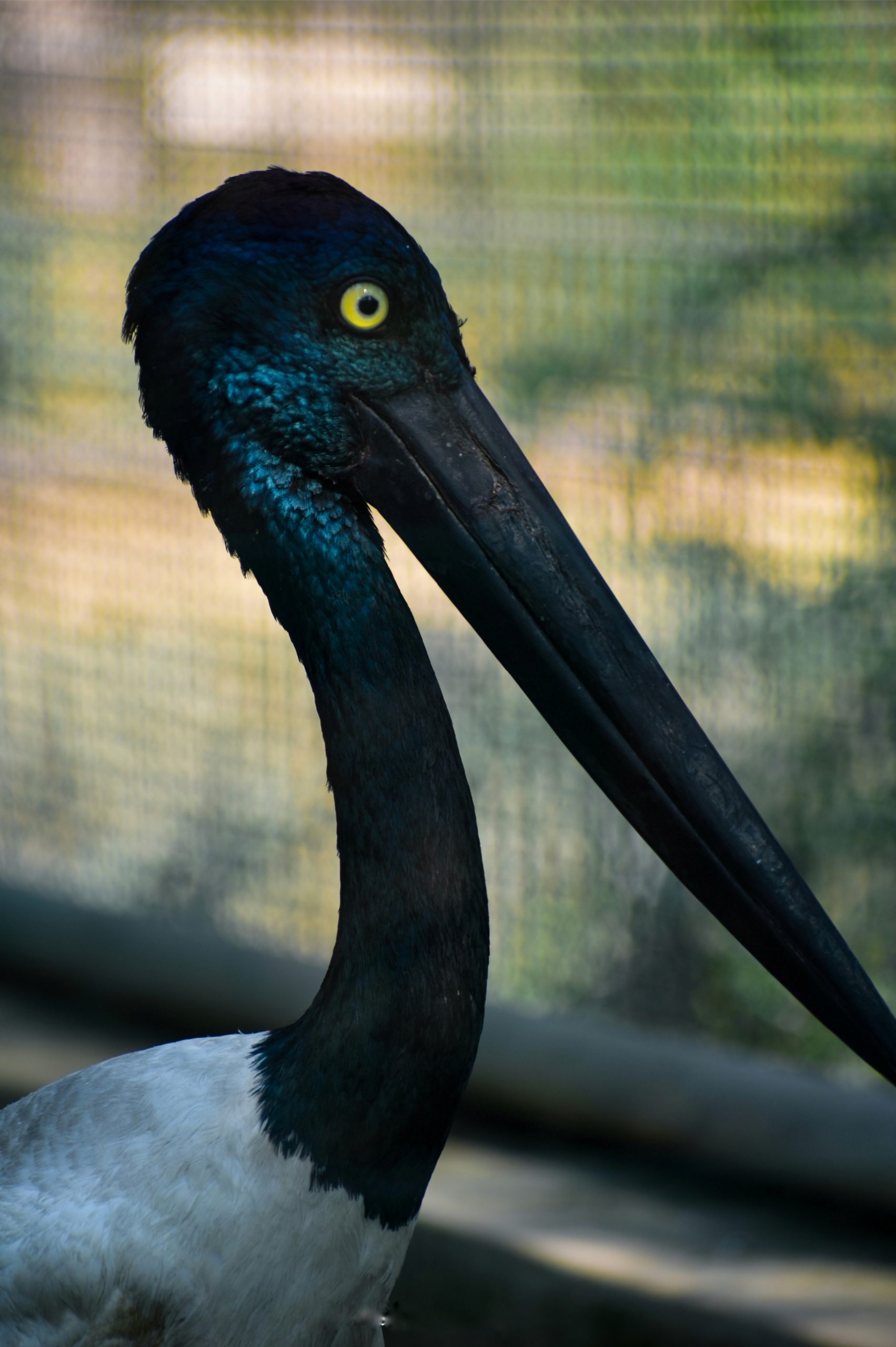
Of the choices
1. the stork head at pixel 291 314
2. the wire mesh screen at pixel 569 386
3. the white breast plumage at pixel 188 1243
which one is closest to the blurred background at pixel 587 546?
the wire mesh screen at pixel 569 386

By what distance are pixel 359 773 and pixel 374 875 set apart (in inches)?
2.7

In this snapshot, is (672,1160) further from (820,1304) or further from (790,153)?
(790,153)

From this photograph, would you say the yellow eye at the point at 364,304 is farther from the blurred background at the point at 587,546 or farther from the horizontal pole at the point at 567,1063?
the horizontal pole at the point at 567,1063

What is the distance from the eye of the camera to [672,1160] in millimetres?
1879

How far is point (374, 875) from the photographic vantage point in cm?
93

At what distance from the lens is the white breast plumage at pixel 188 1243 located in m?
0.92

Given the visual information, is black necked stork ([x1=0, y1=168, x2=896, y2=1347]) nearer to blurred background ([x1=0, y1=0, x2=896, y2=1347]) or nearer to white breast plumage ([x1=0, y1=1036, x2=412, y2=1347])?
white breast plumage ([x1=0, y1=1036, x2=412, y2=1347])

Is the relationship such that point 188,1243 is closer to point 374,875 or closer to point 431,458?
point 374,875

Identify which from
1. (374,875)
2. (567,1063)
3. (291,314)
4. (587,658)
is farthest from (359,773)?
(567,1063)

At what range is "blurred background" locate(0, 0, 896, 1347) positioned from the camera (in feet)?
5.96

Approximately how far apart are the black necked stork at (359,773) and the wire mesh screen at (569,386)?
1.10 metres

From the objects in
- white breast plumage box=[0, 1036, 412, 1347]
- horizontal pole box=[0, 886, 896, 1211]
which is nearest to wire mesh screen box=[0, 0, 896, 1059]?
horizontal pole box=[0, 886, 896, 1211]

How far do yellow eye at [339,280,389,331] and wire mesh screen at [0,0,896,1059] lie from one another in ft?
3.83

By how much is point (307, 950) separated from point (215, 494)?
1.50m
